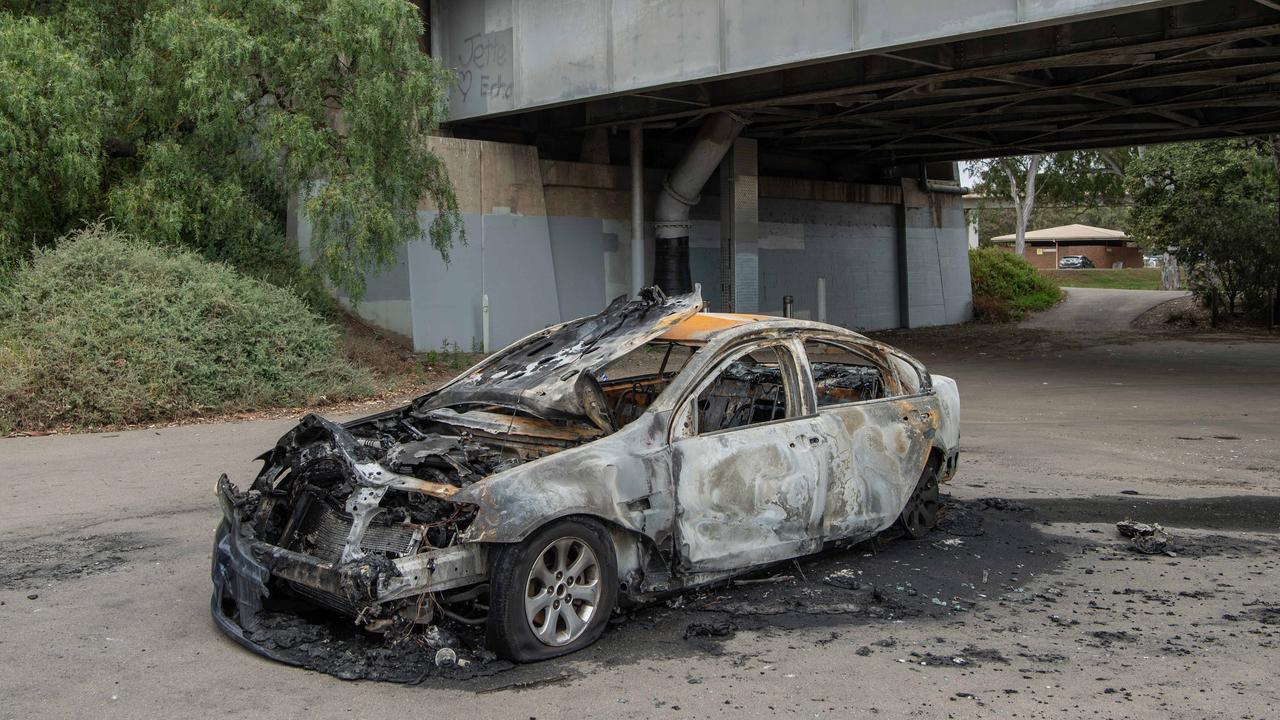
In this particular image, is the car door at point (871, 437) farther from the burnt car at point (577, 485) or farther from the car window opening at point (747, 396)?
the car window opening at point (747, 396)

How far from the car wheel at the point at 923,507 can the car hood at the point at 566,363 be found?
2.01m

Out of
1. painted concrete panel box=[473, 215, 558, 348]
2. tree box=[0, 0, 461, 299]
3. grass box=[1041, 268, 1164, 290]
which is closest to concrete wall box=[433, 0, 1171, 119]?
painted concrete panel box=[473, 215, 558, 348]

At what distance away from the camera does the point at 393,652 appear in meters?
4.79

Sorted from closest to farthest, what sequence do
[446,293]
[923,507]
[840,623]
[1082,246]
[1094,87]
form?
1. [840,623]
2. [923,507]
3. [1094,87]
4. [446,293]
5. [1082,246]

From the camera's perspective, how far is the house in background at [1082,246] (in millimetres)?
66812

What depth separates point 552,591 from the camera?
4.84 metres

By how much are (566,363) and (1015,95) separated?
52.7 feet

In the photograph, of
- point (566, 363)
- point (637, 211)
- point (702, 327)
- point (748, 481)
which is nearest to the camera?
point (748, 481)

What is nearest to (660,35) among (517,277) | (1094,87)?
(517,277)

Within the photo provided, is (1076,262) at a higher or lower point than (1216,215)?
lower

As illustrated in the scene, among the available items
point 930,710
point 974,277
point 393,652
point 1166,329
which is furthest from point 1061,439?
point 974,277

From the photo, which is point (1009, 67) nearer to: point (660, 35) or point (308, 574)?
point (660, 35)

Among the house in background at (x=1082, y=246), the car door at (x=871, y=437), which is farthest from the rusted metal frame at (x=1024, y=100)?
the house in background at (x=1082, y=246)

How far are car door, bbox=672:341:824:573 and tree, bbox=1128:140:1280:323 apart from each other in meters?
24.5
